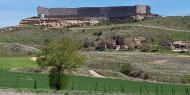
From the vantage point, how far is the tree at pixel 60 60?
203 feet

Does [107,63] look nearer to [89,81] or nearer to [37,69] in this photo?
[37,69]

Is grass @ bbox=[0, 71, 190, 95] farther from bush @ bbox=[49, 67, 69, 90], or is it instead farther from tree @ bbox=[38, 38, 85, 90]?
tree @ bbox=[38, 38, 85, 90]

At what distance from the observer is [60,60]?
61.9 meters

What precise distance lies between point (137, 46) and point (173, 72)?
205 feet

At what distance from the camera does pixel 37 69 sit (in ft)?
309

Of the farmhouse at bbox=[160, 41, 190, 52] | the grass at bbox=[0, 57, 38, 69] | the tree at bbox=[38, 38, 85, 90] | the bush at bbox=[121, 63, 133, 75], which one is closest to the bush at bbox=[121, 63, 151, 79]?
the bush at bbox=[121, 63, 133, 75]

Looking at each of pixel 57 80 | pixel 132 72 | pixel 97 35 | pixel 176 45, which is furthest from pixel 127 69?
pixel 97 35

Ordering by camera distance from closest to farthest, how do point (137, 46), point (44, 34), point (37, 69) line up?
point (37, 69)
point (137, 46)
point (44, 34)

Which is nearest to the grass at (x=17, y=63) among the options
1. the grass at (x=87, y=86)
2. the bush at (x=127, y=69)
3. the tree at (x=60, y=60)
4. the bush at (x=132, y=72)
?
the bush at (x=127, y=69)

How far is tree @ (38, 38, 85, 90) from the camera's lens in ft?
203

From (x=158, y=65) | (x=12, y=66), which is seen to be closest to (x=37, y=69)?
(x=12, y=66)

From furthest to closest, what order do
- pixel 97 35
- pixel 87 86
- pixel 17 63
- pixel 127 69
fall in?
pixel 97 35 → pixel 127 69 → pixel 17 63 → pixel 87 86

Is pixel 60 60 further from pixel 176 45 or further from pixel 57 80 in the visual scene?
pixel 176 45

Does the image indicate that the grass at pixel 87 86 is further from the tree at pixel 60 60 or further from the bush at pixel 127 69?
the bush at pixel 127 69
